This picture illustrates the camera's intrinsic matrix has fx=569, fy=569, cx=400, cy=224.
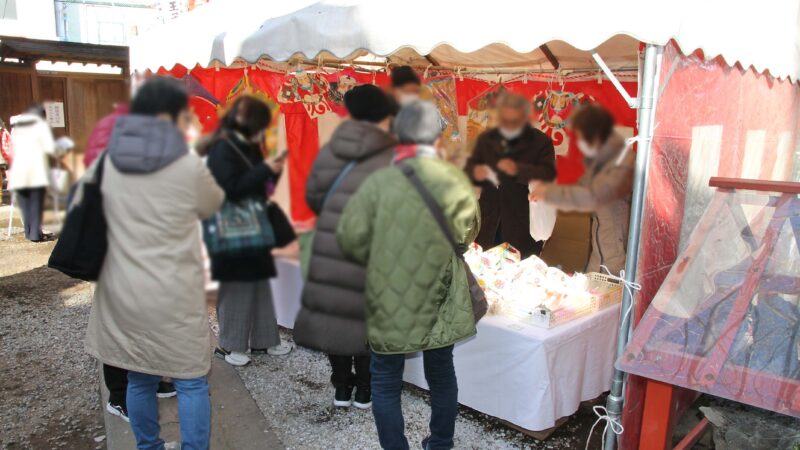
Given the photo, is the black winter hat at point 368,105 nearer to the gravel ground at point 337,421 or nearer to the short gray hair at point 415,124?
the short gray hair at point 415,124

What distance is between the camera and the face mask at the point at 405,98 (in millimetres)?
1062

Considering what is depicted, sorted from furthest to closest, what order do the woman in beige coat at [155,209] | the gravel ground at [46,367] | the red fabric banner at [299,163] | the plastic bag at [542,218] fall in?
the gravel ground at [46,367]
the plastic bag at [542,218]
the red fabric banner at [299,163]
the woman in beige coat at [155,209]

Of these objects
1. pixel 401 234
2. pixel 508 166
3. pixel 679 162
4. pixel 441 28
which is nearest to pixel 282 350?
pixel 441 28

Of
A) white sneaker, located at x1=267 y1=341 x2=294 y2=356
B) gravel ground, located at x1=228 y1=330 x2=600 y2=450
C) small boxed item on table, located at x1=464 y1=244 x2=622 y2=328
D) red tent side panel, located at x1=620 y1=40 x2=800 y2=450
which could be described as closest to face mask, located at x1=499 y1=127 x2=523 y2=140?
red tent side panel, located at x1=620 y1=40 x2=800 y2=450

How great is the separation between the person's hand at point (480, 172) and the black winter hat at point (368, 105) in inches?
10.6

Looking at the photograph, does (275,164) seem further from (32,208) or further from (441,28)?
(441,28)

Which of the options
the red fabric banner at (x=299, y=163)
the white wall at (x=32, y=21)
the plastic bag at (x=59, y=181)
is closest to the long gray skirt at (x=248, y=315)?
the red fabric banner at (x=299, y=163)

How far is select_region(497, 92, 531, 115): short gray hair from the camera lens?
1206 millimetres

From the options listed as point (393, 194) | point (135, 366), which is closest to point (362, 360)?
point (135, 366)

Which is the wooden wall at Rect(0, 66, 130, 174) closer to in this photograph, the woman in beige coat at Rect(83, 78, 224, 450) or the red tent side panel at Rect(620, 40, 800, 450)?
the woman in beige coat at Rect(83, 78, 224, 450)

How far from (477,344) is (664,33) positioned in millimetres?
1711

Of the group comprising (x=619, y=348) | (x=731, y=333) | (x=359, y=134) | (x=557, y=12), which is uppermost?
(x=557, y=12)

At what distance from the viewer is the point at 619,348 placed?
2.61m

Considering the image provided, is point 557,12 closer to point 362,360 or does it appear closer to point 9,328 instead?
point 362,360
